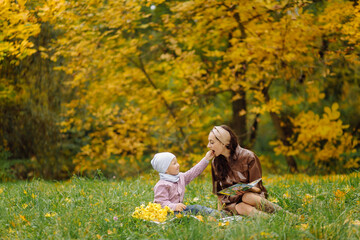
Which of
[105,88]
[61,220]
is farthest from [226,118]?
[61,220]

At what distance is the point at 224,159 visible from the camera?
3.82 m

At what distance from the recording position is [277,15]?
7496 mm

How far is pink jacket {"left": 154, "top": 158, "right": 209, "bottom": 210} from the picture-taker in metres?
3.56

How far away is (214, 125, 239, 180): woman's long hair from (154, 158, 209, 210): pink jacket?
13 cm

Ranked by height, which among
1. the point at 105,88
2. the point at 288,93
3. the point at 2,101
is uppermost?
the point at 2,101

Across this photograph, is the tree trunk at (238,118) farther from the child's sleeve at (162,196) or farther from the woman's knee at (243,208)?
the child's sleeve at (162,196)

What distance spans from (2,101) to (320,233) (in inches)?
246

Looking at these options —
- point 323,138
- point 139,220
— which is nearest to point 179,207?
point 139,220

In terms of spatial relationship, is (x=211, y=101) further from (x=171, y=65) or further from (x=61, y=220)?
(x=61, y=220)

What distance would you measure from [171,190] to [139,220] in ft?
1.49

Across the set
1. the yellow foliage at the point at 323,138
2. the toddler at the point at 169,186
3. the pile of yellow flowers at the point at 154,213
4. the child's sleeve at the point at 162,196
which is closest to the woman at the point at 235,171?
the toddler at the point at 169,186

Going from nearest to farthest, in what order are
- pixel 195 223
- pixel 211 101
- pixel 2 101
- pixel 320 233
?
pixel 320 233
pixel 195 223
pixel 2 101
pixel 211 101

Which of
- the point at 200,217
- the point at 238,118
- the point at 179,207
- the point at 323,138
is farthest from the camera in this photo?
the point at 238,118

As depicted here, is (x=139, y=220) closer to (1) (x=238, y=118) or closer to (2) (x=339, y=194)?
(2) (x=339, y=194)
